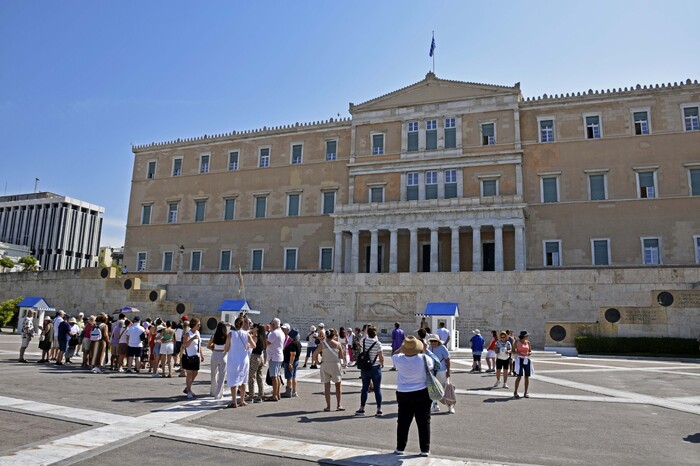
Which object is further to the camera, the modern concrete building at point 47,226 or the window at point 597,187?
the modern concrete building at point 47,226

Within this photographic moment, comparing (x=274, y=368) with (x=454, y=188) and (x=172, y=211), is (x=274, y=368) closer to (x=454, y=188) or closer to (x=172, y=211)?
(x=454, y=188)

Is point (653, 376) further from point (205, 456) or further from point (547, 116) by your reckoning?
point (547, 116)

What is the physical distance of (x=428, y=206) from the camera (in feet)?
118

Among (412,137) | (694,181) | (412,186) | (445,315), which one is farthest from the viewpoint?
(412,137)

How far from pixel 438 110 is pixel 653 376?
2720cm

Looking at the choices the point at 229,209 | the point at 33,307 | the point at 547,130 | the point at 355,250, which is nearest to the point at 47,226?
the point at 229,209

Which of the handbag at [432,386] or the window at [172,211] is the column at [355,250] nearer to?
the window at [172,211]

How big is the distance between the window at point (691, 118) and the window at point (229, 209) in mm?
33944

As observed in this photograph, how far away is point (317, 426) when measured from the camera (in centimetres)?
873

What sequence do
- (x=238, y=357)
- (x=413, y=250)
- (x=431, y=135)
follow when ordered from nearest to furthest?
1. (x=238, y=357)
2. (x=413, y=250)
3. (x=431, y=135)

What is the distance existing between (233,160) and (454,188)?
20.0 metres

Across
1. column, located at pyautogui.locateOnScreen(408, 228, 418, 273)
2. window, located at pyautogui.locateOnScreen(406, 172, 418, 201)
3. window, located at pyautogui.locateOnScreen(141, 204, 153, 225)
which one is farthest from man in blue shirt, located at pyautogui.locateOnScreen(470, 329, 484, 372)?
window, located at pyautogui.locateOnScreen(141, 204, 153, 225)

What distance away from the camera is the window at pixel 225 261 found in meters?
43.7

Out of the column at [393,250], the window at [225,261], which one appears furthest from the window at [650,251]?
the window at [225,261]
